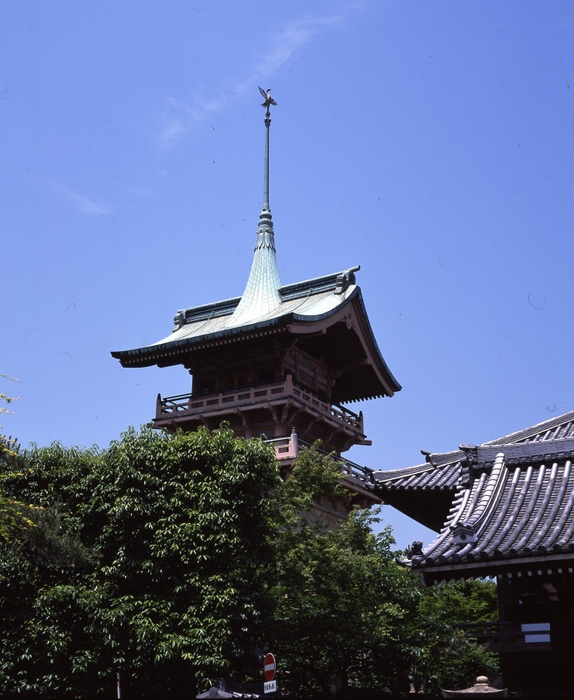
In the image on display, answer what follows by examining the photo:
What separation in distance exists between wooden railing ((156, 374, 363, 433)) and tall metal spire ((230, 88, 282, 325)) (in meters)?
4.91

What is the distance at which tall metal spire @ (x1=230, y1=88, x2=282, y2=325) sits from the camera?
1866 inches

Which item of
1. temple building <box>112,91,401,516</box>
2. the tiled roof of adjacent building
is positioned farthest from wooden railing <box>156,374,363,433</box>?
the tiled roof of adjacent building

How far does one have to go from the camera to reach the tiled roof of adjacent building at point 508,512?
13.1 meters

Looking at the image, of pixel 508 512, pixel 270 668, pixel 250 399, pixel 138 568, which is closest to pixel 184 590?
pixel 138 568

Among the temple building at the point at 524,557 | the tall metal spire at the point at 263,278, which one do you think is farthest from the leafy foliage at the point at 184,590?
the tall metal spire at the point at 263,278

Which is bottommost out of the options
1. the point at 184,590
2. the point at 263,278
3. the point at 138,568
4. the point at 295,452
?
the point at 184,590

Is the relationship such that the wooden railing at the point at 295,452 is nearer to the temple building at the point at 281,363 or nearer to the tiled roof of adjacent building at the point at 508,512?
the temple building at the point at 281,363

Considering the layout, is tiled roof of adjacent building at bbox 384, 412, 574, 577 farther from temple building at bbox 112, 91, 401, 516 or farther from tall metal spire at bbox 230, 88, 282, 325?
tall metal spire at bbox 230, 88, 282, 325

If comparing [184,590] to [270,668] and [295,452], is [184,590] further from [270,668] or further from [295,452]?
[295,452]

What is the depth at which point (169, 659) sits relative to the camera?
20.8 m

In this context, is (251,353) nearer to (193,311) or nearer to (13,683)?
(193,311)

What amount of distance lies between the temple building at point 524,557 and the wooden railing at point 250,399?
→ 81.2 feet

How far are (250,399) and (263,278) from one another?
1098cm

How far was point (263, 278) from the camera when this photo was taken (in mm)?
49906
